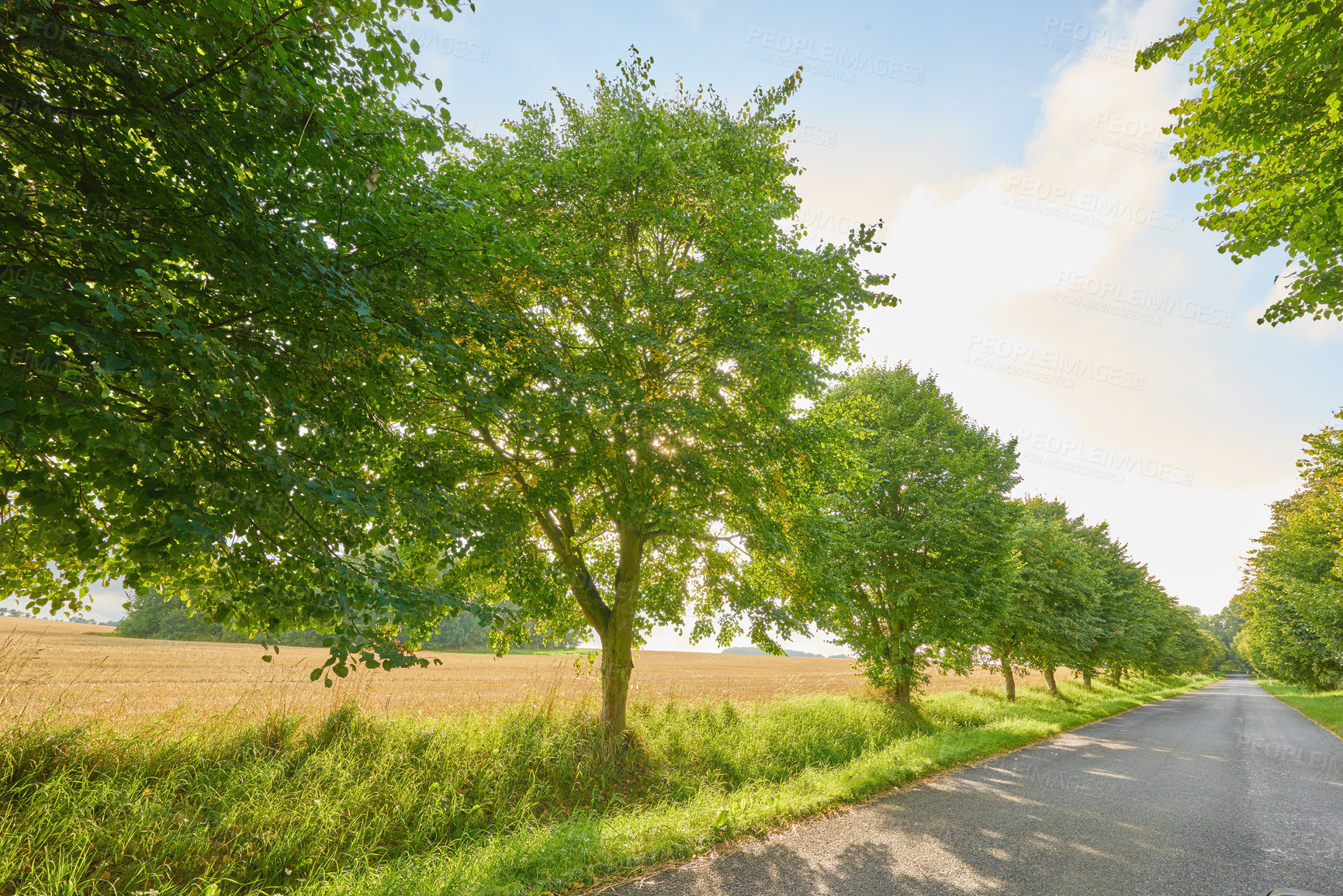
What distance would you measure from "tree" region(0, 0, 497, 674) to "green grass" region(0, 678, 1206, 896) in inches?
87.9

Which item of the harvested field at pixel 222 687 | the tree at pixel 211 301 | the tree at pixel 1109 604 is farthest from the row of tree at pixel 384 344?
the tree at pixel 1109 604

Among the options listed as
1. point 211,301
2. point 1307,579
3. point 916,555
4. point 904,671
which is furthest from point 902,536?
point 1307,579

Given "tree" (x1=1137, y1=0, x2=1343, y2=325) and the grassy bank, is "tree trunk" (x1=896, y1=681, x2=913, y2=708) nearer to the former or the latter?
"tree" (x1=1137, y1=0, x2=1343, y2=325)

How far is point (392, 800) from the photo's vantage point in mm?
6922

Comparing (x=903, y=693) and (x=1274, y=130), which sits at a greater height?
(x=1274, y=130)

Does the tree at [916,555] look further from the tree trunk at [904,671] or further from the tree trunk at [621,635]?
the tree trunk at [621,635]

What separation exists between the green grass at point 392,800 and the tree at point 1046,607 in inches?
618

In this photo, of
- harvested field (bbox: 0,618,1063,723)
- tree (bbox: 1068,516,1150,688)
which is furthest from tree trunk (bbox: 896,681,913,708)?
tree (bbox: 1068,516,1150,688)

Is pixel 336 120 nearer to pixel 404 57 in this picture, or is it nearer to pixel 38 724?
pixel 404 57

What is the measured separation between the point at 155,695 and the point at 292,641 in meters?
36.5

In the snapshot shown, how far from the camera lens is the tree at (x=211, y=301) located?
11.4 feet

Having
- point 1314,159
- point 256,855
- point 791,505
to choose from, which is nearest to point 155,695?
point 256,855

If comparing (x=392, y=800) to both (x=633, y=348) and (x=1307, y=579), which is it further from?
(x=1307, y=579)

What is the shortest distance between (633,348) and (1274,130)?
31.7ft
